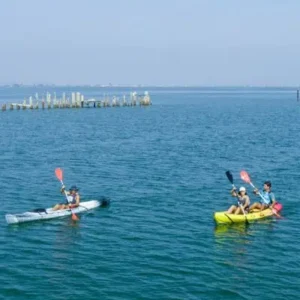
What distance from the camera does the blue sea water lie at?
22516mm

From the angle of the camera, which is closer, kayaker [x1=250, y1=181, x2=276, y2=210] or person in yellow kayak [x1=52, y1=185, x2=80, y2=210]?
person in yellow kayak [x1=52, y1=185, x2=80, y2=210]

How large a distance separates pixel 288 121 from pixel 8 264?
267ft

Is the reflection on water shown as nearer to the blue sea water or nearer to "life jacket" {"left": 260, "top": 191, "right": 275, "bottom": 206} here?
the blue sea water

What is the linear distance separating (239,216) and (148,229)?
16.4ft

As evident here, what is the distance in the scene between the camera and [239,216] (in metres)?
31.1

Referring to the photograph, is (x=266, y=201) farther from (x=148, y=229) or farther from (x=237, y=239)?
(x=148, y=229)

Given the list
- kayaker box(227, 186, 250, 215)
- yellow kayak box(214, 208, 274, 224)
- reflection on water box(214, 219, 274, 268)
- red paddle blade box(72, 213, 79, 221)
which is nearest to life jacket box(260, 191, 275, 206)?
yellow kayak box(214, 208, 274, 224)

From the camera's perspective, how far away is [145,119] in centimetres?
10256

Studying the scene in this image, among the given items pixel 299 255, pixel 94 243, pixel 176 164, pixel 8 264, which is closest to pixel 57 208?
pixel 94 243

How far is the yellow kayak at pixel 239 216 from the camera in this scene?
30578 mm

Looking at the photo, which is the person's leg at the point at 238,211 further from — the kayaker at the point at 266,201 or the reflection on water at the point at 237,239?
the kayaker at the point at 266,201

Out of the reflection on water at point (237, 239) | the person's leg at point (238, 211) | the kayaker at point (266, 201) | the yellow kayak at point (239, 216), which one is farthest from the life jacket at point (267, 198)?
the person's leg at point (238, 211)

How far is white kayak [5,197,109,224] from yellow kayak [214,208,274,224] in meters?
7.26

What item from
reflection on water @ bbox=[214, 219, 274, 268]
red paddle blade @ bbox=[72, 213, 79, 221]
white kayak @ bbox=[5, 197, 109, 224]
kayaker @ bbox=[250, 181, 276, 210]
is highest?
kayaker @ bbox=[250, 181, 276, 210]
